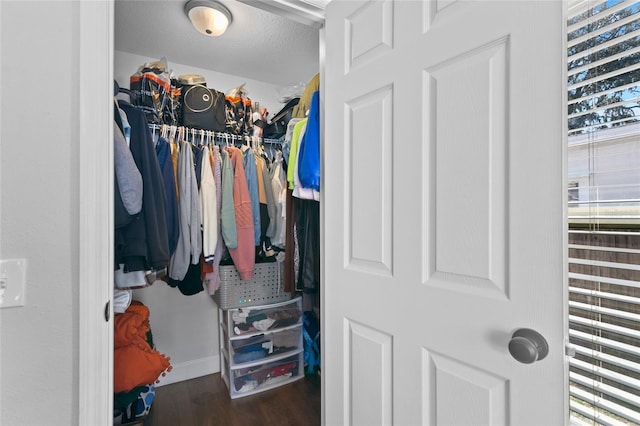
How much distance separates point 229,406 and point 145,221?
1370 millimetres

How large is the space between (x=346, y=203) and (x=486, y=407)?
0.69 meters

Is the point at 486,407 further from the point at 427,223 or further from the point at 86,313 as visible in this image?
the point at 86,313

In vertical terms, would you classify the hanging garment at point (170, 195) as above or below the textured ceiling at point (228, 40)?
below

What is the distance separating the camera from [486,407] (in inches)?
26.6

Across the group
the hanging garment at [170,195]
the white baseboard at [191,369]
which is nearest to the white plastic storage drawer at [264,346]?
the white baseboard at [191,369]

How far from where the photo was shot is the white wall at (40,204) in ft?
2.36

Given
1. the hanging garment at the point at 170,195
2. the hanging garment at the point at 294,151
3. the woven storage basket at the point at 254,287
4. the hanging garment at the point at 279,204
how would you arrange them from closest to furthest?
1. the hanging garment at the point at 294,151
2. the hanging garment at the point at 170,195
3. the hanging garment at the point at 279,204
4. the woven storage basket at the point at 254,287

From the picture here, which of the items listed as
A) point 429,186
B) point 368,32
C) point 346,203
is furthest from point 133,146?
point 429,186

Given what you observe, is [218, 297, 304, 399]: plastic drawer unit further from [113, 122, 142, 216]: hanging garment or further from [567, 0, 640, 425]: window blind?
[567, 0, 640, 425]: window blind

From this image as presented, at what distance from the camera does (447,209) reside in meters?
0.76

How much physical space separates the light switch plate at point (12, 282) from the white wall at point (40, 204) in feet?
0.04

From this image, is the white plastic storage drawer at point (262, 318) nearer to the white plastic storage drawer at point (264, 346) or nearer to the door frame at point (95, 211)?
the white plastic storage drawer at point (264, 346)

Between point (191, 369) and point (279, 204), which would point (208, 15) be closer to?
point (279, 204)

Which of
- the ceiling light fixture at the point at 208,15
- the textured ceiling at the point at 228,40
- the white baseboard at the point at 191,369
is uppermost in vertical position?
the textured ceiling at the point at 228,40
